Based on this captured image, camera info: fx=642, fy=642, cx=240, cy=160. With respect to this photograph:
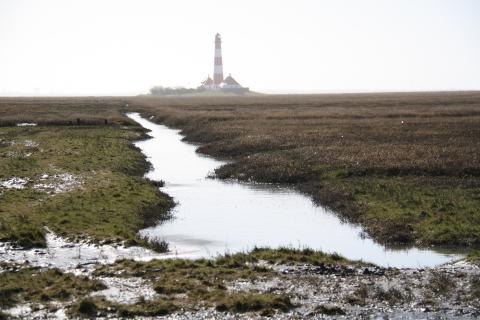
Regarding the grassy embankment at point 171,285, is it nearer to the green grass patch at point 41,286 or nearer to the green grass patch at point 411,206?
the green grass patch at point 41,286

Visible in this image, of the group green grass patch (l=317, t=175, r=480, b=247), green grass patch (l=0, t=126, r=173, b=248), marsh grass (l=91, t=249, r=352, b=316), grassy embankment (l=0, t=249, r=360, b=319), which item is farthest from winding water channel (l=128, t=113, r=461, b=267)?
grassy embankment (l=0, t=249, r=360, b=319)

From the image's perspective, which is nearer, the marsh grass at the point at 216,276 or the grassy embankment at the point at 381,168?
the marsh grass at the point at 216,276

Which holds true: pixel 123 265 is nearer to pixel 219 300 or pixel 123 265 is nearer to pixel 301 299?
pixel 219 300

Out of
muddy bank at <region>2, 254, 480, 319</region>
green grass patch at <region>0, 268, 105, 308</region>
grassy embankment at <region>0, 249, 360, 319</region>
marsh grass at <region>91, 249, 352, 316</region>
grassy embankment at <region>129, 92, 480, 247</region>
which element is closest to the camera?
muddy bank at <region>2, 254, 480, 319</region>

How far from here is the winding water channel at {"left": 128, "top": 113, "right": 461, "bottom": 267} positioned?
806 inches

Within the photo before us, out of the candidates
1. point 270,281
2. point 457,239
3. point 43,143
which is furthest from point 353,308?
point 43,143

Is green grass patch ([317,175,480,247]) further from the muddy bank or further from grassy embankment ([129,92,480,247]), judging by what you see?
the muddy bank

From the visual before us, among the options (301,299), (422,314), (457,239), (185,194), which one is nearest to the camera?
(422,314)

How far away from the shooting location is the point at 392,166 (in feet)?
112

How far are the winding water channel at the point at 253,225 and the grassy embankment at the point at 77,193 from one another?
1433 mm

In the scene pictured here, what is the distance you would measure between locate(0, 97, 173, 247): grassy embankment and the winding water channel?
1433 mm

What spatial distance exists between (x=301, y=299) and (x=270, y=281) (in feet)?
5.18

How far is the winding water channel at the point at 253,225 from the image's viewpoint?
20.5 meters

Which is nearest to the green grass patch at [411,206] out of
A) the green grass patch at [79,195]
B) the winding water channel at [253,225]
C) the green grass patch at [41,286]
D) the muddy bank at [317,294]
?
the winding water channel at [253,225]
